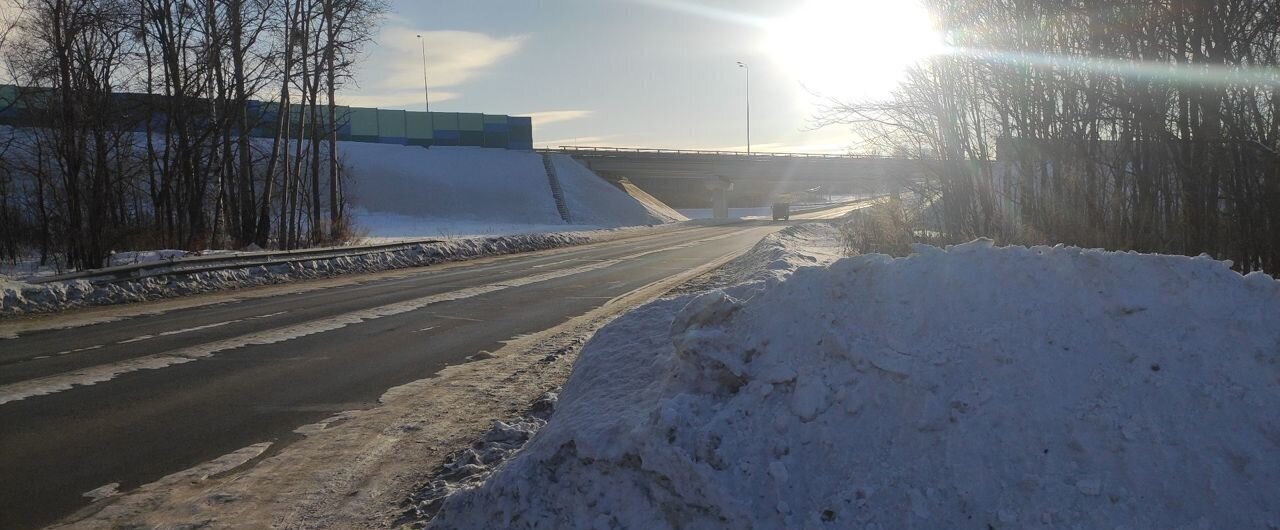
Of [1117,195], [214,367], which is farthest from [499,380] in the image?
[1117,195]

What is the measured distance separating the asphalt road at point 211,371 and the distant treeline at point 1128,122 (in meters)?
6.42

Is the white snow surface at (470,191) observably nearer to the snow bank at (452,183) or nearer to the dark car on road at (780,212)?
the snow bank at (452,183)

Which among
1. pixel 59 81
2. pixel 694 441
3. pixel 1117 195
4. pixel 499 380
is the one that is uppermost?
pixel 59 81

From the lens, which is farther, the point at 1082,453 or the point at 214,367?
the point at 214,367

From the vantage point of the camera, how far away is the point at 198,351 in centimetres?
843

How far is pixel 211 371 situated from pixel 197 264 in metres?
8.33

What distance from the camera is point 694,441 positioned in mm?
3602

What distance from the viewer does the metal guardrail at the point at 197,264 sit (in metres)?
12.7

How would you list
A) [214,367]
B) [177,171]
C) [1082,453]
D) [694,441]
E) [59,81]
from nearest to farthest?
[1082,453] → [694,441] → [214,367] → [59,81] → [177,171]

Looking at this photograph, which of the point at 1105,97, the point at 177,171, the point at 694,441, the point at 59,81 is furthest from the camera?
the point at 177,171

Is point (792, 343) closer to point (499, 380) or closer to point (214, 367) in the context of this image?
point (499, 380)

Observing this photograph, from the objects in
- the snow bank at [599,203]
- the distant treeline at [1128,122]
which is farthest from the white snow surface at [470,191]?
the distant treeline at [1128,122]

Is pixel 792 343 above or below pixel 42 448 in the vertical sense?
above

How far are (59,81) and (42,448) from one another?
18185mm
